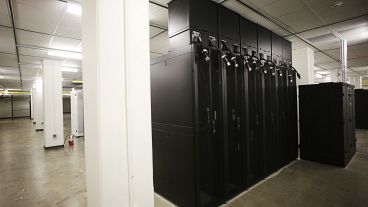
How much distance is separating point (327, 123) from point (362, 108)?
6.46 m

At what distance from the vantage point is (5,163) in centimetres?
488

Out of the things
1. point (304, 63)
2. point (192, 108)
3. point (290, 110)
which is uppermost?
point (304, 63)

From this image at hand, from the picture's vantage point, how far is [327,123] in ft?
13.8

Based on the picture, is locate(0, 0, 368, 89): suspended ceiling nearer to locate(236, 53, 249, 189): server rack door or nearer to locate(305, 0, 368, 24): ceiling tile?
locate(305, 0, 368, 24): ceiling tile

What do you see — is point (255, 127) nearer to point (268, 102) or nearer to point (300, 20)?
point (268, 102)

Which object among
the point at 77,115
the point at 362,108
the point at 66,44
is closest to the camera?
the point at 66,44

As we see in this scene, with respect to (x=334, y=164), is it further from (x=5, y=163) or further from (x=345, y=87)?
(x=5, y=163)

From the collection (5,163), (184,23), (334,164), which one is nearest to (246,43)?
(184,23)

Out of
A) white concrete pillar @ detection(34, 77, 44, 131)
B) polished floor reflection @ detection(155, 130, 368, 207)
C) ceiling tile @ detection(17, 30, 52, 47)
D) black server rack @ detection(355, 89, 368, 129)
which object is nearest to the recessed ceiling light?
polished floor reflection @ detection(155, 130, 368, 207)

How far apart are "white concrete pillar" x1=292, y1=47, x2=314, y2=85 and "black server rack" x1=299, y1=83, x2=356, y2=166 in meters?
0.73

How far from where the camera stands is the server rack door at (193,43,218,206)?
94.8 inches

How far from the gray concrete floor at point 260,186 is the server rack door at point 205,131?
0.51 meters

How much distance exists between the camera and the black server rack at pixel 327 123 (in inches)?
160

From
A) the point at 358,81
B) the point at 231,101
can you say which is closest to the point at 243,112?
the point at 231,101
